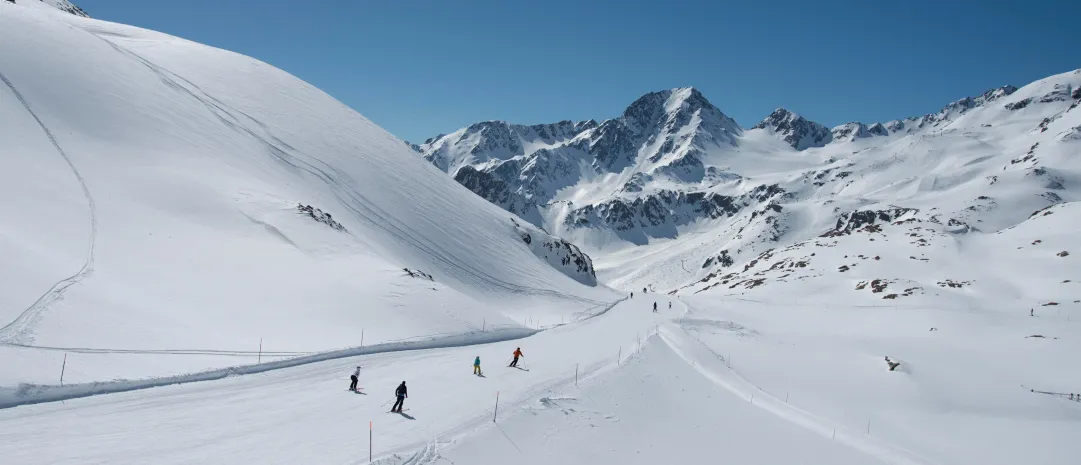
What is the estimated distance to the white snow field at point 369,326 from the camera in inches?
728

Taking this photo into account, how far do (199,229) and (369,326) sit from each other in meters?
16.9

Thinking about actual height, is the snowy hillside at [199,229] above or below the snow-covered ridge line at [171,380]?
above

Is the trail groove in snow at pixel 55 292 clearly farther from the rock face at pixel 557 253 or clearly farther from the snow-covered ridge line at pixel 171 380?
the rock face at pixel 557 253

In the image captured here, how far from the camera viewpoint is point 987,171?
17350 cm

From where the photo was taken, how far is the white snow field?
18500 mm

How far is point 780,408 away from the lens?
27672 mm

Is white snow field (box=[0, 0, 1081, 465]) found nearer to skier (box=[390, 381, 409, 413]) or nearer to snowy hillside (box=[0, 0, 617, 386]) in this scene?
snowy hillside (box=[0, 0, 617, 386])

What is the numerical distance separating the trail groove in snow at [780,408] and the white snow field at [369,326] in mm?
248

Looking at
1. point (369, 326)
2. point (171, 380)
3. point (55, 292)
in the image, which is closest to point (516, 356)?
point (369, 326)

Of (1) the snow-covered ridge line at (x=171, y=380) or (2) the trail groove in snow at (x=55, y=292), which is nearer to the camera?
(1) the snow-covered ridge line at (x=171, y=380)

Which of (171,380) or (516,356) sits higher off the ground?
(516,356)

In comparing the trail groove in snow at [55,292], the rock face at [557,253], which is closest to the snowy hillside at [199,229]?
the trail groove in snow at [55,292]

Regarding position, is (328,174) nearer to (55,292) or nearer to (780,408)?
(55,292)

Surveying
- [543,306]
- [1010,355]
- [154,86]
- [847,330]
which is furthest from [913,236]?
[154,86]
